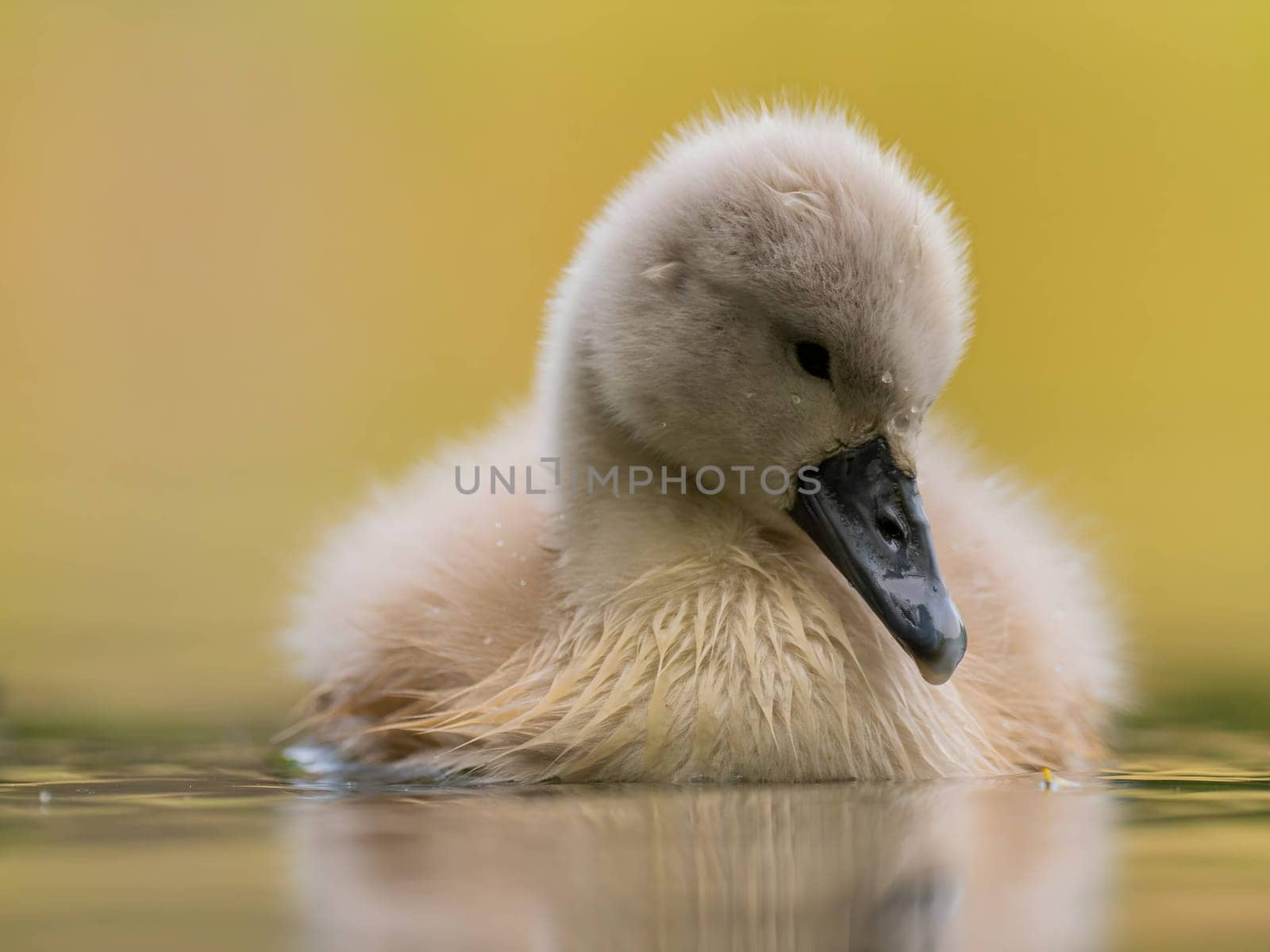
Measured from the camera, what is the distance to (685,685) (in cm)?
253

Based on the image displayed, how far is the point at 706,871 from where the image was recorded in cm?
161

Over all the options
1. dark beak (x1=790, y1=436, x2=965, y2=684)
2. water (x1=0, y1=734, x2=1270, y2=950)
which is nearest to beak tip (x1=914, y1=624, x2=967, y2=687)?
dark beak (x1=790, y1=436, x2=965, y2=684)

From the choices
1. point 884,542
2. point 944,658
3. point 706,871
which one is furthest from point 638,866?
point 884,542

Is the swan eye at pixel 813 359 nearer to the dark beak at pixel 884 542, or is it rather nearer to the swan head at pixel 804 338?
the swan head at pixel 804 338

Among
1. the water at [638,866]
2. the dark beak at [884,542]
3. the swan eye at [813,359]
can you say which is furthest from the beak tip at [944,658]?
the swan eye at [813,359]

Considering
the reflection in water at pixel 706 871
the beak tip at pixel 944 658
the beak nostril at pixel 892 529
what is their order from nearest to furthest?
the reflection in water at pixel 706 871
the beak tip at pixel 944 658
the beak nostril at pixel 892 529

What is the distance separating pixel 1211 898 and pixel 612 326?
152cm

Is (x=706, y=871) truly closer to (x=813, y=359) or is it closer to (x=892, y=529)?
(x=892, y=529)

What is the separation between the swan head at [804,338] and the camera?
2.54 metres

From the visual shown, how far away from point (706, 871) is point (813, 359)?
1.17 meters

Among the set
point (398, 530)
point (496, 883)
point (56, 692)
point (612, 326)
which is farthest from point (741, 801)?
point (56, 692)

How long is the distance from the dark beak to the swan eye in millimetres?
131

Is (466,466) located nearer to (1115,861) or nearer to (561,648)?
(561,648)

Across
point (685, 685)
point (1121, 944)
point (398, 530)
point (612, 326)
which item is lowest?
point (1121, 944)
